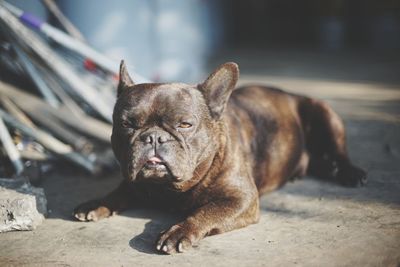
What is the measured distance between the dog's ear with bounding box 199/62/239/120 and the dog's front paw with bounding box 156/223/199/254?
77 centimetres

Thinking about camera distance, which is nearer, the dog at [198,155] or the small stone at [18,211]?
the dog at [198,155]

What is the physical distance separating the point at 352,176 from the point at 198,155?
1.41 metres

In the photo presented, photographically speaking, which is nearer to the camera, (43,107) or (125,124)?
(125,124)

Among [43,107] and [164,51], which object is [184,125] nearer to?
[43,107]

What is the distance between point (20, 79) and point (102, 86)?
2.87ft

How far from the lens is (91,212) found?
348 cm

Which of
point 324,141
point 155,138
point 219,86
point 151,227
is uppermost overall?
point 219,86

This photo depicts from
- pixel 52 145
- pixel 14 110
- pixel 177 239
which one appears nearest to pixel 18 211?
pixel 177 239

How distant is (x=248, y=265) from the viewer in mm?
2844

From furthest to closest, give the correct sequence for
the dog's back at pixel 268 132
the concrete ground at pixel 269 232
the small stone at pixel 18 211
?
the dog's back at pixel 268 132 → the small stone at pixel 18 211 → the concrete ground at pixel 269 232

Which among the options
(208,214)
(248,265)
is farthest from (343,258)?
(208,214)

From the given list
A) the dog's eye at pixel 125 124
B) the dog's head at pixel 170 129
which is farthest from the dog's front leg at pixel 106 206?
the dog's eye at pixel 125 124

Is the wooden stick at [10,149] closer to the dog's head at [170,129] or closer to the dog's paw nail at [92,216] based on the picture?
the dog's paw nail at [92,216]

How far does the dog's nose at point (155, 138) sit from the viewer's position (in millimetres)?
3082
